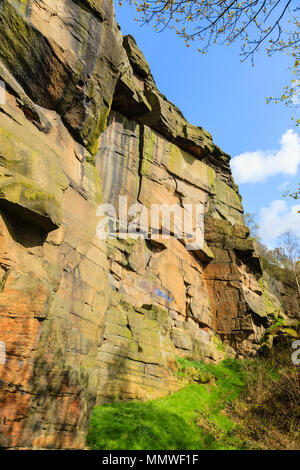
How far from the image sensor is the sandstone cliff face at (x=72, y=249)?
678 centimetres

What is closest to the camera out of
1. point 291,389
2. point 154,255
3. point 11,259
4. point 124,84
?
point 11,259

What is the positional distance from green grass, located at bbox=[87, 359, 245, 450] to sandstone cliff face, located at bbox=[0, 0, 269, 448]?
62cm

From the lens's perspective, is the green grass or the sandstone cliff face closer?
the sandstone cliff face

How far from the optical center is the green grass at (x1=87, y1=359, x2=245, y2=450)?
320 inches

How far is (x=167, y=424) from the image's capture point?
962cm

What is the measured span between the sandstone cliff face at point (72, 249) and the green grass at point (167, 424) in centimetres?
62

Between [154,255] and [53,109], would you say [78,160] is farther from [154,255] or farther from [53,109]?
[154,255]

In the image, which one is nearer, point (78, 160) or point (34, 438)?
point (34, 438)

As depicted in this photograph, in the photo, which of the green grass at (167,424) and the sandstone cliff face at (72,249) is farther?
the green grass at (167,424)

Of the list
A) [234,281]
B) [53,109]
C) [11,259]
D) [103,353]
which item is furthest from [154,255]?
[11,259]

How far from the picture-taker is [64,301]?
8289 mm

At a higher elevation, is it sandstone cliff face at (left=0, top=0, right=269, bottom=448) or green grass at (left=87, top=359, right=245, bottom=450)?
sandstone cliff face at (left=0, top=0, right=269, bottom=448)

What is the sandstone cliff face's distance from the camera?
6777 mm
